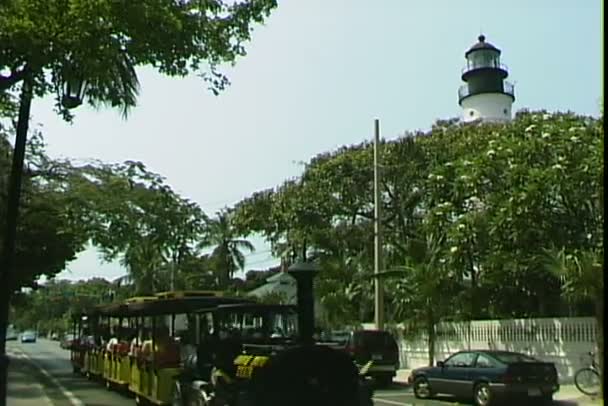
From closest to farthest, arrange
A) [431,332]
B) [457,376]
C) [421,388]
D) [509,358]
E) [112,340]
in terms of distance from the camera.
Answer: [509,358] < [457,376] < [421,388] < [112,340] < [431,332]

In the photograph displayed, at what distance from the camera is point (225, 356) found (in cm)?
1421

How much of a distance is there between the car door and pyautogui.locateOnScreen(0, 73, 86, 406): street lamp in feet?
44.1

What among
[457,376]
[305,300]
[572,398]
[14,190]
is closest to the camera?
[14,190]

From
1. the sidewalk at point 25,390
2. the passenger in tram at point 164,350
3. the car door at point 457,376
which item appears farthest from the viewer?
the sidewalk at point 25,390

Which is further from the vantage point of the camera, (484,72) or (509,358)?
(484,72)

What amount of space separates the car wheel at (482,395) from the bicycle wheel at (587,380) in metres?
2.97

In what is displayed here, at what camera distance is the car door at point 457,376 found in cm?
2136

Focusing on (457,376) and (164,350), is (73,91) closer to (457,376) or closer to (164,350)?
(164,350)

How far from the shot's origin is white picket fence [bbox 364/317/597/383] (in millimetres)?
24453

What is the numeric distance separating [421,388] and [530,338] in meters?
4.79

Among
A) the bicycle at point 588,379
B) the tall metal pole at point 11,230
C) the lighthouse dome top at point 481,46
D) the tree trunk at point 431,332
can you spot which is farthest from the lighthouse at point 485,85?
the tall metal pole at point 11,230

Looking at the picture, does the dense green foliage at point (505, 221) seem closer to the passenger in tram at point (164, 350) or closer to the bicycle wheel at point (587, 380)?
the bicycle wheel at point (587, 380)

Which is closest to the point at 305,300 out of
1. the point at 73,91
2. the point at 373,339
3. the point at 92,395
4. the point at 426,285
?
the point at 73,91

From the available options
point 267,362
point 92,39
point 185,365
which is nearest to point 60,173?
point 185,365
